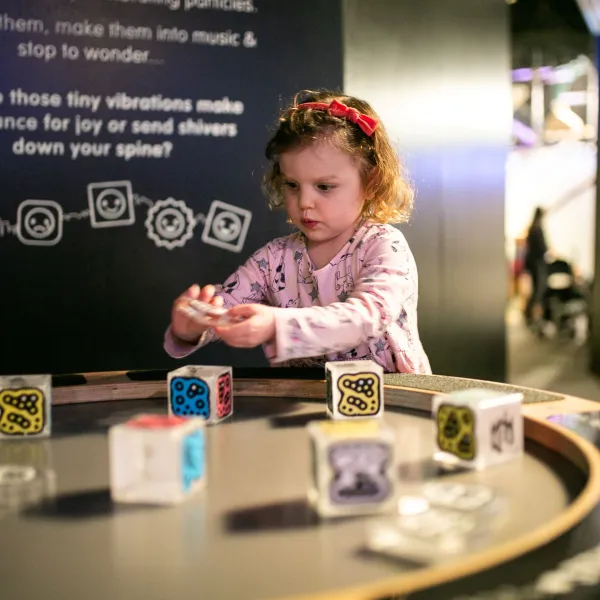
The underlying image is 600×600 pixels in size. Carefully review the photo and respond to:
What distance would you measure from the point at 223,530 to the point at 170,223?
228cm

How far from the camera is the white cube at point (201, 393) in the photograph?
1.23m

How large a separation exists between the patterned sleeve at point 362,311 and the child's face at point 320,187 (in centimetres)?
10

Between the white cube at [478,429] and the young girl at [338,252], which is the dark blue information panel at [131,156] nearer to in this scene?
the young girl at [338,252]

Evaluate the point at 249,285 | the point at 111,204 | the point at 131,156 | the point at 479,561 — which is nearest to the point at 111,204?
the point at 111,204

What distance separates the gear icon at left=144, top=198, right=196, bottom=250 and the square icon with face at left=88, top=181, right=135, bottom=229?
0.26 ft

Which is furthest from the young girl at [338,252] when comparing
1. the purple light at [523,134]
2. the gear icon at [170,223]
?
the purple light at [523,134]

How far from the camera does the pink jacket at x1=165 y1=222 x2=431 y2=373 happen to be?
1.31m

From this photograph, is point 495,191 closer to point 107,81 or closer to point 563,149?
point 107,81

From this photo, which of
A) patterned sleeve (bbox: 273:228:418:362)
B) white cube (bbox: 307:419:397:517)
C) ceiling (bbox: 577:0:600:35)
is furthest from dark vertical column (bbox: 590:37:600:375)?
white cube (bbox: 307:419:397:517)

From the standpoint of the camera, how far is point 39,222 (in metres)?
2.79

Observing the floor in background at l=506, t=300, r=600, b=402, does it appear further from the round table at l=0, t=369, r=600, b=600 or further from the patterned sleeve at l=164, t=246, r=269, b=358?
the round table at l=0, t=369, r=600, b=600

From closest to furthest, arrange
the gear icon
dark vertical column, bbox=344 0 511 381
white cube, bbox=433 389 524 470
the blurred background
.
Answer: white cube, bbox=433 389 524 470, the gear icon, dark vertical column, bbox=344 0 511 381, the blurred background

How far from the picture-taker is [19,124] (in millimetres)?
2756

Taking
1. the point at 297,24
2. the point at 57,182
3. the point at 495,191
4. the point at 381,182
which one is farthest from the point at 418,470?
the point at 495,191
